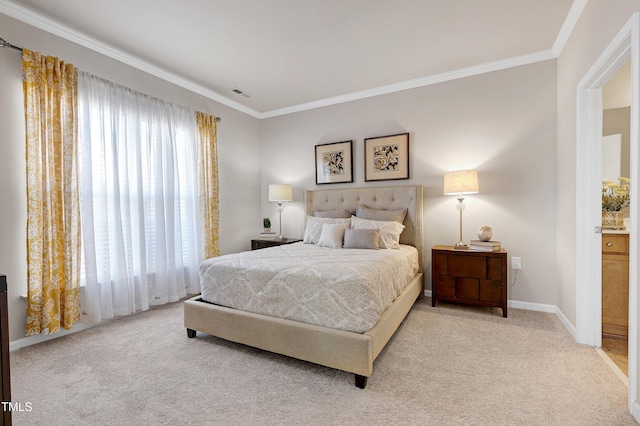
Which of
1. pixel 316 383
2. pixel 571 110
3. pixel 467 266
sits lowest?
pixel 316 383

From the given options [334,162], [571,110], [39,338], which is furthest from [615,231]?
[39,338]

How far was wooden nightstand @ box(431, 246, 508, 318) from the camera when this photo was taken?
2926mm

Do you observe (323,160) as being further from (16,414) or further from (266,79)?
(16,414)

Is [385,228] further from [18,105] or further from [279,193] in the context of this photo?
[18,105]

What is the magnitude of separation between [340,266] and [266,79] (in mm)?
2712

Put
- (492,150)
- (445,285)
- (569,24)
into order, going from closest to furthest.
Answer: (569,24) < (445,285) < (492,150)

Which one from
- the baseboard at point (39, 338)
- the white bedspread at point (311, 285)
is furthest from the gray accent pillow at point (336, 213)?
the baseboard at point (39, 338)

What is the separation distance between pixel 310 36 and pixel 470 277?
9.61 ft

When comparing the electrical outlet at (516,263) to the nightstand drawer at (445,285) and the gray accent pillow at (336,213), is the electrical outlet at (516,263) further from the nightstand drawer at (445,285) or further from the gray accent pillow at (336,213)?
the gray accent pillow at (336,213)

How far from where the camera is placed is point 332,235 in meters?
3.42

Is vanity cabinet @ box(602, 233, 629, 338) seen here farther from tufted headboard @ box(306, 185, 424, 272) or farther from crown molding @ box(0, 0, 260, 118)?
crown molding @ box(0, 0, 260, 118)

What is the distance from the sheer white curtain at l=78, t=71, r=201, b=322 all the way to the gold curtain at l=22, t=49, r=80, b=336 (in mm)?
104

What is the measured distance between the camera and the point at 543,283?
10.3 feet

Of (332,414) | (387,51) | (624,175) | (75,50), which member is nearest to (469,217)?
(624,175)
